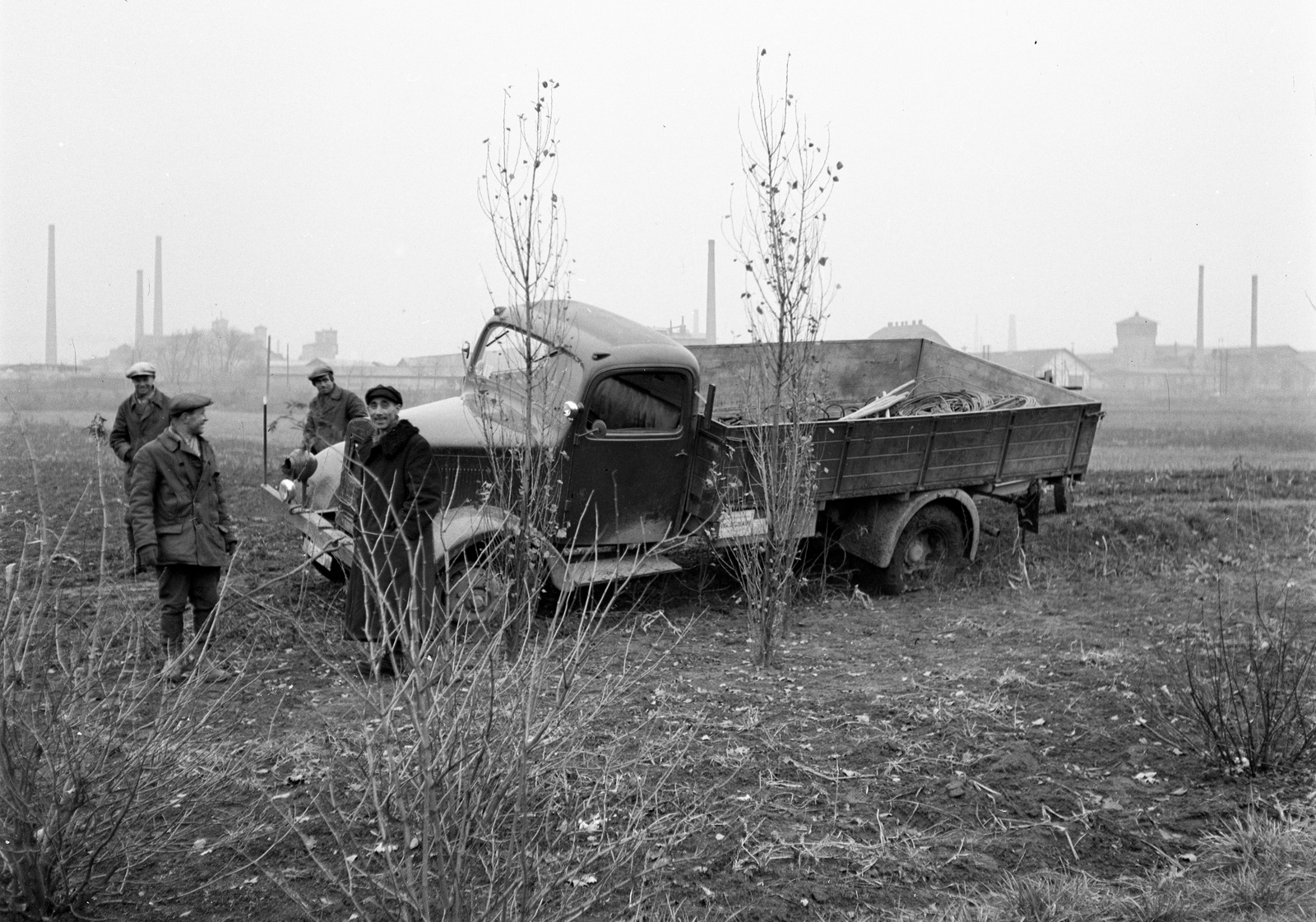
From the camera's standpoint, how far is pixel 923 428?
27.9 ft

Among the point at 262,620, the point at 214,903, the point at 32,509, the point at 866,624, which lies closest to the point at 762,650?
the point at 866,624

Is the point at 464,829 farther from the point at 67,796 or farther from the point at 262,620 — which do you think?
the point at 262,620

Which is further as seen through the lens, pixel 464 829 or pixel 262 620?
pixel 262 620

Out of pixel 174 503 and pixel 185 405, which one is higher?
pixel 185 405

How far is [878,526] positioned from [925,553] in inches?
29.6

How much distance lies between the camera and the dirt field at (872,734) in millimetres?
3500

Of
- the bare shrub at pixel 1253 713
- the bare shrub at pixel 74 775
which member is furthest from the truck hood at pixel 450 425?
the bare shrub at pixel 1253 713

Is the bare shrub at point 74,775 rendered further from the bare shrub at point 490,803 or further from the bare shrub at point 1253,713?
the bare shrub at point 1253,713

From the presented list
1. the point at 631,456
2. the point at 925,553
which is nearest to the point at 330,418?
the point at 631,456

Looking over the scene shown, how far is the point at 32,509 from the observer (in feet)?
33.0

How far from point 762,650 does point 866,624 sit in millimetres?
1614

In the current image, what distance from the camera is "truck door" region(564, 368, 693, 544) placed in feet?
23.9

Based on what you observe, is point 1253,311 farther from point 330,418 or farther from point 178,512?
point 178,512

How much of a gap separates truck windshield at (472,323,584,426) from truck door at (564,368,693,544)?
0.19 meters
